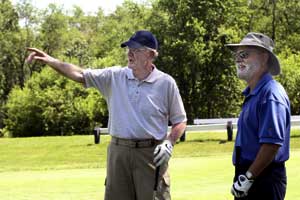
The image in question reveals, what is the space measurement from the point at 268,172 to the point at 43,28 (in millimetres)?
54304

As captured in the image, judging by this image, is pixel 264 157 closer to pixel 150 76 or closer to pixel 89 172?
pixel 150 76

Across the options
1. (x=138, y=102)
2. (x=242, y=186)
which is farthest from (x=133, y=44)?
(x=242, y=186)

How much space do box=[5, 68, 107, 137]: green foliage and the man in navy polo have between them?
3442 cm

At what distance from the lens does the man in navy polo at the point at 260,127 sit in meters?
4.17

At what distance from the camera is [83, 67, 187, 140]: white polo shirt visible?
5457mm

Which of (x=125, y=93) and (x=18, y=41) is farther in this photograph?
(x=18, y=41)

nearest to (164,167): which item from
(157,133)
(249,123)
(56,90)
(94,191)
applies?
(157,133)

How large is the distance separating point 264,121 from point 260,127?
6 cm

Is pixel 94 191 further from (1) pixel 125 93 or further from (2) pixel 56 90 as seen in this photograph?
(2) pixel 56 90

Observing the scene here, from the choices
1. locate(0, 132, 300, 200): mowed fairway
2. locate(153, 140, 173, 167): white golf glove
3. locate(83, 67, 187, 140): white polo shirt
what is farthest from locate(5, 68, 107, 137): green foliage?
locate(153, 140, 173, 167): white golf glove

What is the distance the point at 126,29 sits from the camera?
146 ft

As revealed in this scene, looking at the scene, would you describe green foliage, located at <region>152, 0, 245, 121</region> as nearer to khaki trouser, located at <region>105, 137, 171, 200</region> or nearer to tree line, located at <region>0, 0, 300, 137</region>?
tree line, located at <region>0, 0, 300, 137</region>

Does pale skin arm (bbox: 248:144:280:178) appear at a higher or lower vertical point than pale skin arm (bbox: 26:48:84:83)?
lower

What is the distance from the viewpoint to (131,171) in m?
5.53
